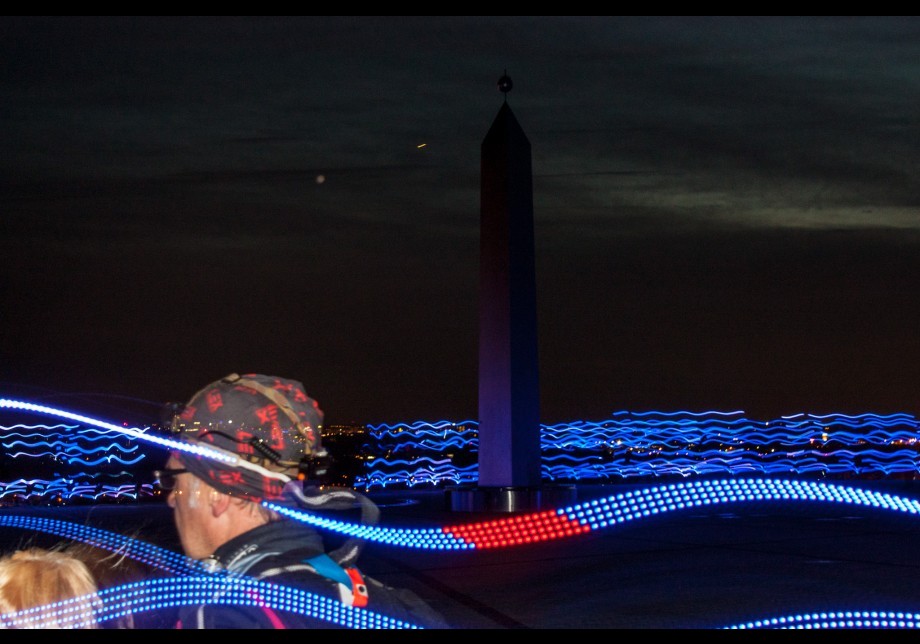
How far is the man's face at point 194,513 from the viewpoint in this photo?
8.15 ft

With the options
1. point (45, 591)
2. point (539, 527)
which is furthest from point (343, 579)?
point (539, 527)

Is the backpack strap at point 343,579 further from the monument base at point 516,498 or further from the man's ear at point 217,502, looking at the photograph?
the monument base at point 516,498

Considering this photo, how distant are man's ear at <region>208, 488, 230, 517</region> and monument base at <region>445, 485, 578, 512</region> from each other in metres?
18.1

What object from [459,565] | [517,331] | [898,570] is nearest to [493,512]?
[517,331]

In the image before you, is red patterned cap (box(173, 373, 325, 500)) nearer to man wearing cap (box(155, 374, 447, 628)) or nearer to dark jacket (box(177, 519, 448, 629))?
man wearing cap (box(155, 374, 447, 628))

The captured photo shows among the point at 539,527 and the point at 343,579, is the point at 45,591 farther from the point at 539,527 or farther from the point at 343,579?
the point at 539,527

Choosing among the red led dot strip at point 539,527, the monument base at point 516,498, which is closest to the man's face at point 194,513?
the red led dot strip at point 539,527

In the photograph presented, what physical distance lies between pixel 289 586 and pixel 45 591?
60cm

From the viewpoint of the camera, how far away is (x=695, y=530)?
18547 mm

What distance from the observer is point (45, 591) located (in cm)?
247

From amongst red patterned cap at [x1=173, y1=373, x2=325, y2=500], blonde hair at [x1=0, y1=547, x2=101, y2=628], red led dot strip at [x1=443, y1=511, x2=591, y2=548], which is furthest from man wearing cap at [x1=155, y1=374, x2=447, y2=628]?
red led dot strip at [x1=443, y1=511, x2=591, y2=548]

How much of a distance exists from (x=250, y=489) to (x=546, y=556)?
12.3m

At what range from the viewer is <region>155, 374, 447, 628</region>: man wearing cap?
2293 millimetres
